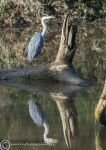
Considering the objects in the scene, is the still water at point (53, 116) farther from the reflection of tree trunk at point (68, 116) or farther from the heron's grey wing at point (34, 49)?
the heron's grey wing at point (34, 49)

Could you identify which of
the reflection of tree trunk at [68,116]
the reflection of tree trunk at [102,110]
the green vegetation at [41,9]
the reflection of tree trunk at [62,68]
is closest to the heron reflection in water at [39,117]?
the reflection of tree trunk at [68,116]

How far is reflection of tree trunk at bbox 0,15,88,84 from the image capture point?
38.6 ft

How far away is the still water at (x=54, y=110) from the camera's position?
24.1 ft

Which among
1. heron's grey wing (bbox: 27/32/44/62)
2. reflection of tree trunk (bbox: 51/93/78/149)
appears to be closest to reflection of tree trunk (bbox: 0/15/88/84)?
reflection of tree trunk (bbox: 51/93/78/149)

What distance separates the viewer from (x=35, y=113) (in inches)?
355

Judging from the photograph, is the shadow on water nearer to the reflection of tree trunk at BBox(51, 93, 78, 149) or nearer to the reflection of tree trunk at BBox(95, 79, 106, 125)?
the reflection of tree trunk at BBox(51, 93, 78, 149)

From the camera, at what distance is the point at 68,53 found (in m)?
12.0

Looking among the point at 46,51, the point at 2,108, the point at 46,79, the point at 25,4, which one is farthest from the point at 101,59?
the point at 25,4

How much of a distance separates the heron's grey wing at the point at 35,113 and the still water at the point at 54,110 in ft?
0.05

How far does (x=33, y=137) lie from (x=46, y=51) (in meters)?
10.2

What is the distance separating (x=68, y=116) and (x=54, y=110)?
0.49 meters

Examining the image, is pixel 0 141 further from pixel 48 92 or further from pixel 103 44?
pixel 103 44

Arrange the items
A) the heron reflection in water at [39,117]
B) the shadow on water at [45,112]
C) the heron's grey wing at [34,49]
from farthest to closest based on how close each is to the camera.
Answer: the heron's grey wing at [34,49] → the shadow on water at [45,112] → the heron reflection in water at [39,117]

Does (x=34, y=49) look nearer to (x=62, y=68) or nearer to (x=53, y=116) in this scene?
(x=62, y=68)
